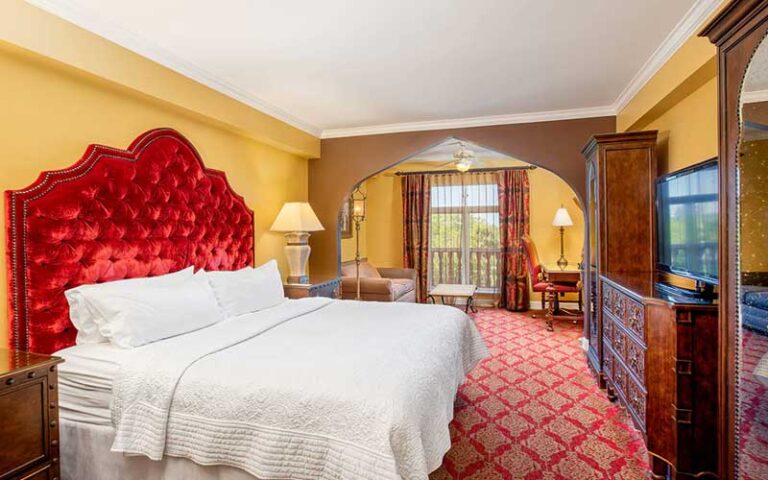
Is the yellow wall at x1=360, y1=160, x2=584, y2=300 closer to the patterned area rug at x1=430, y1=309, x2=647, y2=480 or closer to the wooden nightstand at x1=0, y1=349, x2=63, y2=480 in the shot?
the patterned area rug at x1=430, y1=309, x2=647, y2=480

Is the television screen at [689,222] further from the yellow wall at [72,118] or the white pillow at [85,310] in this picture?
the yellow wall at [72,118]

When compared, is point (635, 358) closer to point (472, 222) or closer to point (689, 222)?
point (689, 222)

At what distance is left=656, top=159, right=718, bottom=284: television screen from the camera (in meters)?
Result: 2.17

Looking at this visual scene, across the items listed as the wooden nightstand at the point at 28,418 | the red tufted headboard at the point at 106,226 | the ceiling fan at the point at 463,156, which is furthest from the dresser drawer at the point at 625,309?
the red tufted headboard at the point at 106,226

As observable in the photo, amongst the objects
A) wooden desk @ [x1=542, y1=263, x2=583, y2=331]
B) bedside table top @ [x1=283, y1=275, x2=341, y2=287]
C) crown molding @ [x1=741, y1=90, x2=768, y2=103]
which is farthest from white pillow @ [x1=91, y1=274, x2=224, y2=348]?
wooden desk @ [x1=542, y1=263, x2=583, y2=331]

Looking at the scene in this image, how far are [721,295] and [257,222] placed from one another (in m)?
3.66

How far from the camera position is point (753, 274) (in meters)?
1.37

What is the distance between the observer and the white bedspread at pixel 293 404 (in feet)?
5.24

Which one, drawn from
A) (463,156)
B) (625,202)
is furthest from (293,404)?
(463,156)

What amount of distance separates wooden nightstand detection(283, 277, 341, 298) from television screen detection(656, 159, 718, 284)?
287cm

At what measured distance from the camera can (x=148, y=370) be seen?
6.45 feet

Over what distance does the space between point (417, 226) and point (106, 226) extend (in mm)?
5102

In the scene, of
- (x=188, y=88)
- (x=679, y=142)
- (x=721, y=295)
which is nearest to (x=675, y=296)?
(x=721, y=295)

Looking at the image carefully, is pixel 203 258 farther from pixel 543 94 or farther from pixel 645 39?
pixel 645 39
